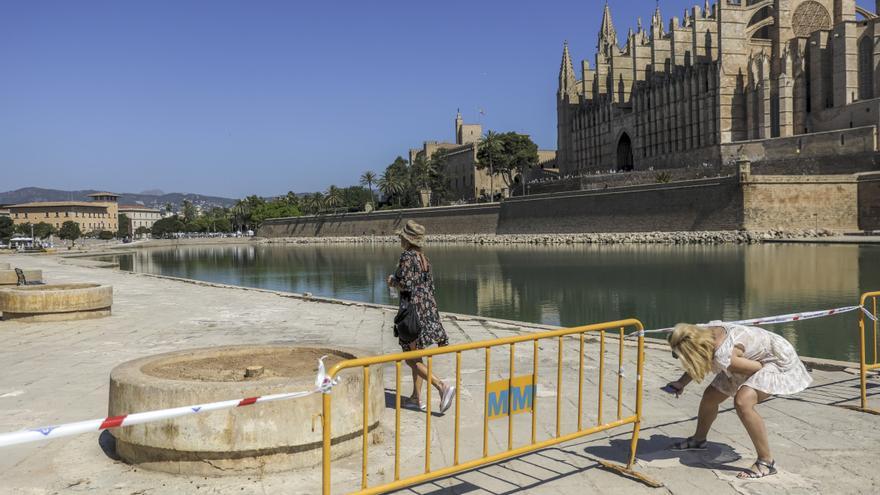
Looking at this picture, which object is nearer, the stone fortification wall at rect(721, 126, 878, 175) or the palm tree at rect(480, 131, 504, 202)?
the stone fortification wall at rect(721, 126, 878, 175)

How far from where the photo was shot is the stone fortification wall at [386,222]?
6962cm

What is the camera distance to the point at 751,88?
5444 cm

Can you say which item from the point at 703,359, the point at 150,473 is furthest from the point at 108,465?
the point at 703,359

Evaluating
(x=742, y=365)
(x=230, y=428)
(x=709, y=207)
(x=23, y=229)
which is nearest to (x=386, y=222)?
(x=709, y=207)

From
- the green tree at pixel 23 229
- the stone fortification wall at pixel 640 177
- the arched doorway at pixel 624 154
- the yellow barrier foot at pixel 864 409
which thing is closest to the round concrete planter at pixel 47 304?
the yellow barrier foot at pixel 864 409

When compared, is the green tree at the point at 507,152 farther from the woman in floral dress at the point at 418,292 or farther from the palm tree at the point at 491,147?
the woman in floral dress at the point at 418,292

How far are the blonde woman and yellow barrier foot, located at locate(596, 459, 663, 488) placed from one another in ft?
2.00

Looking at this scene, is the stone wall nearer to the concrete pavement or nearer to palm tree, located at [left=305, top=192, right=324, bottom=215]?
the concrete pavement

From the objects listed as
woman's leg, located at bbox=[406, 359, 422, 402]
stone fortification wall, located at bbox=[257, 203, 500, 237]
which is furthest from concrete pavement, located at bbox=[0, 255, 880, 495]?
stone fortification wall, located at bbox=[257, 203, 500, 237]

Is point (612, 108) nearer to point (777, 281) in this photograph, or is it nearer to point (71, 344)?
point (777, 281)

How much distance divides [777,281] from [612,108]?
52.0 m

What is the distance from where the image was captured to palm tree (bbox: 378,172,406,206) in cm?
10038

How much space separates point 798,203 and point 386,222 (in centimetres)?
4827

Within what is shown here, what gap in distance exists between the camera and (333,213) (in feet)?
322
